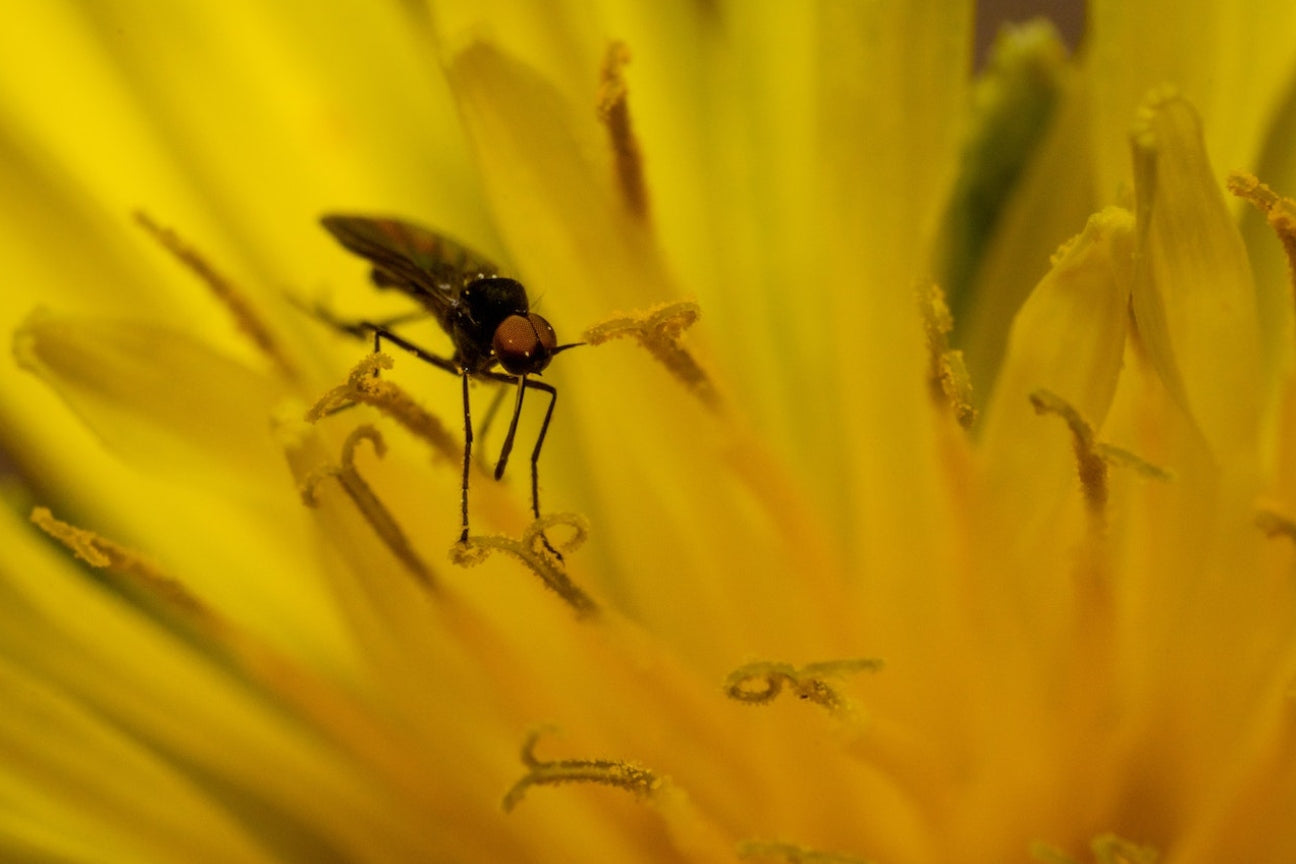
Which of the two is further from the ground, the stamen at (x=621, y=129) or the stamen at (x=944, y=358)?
the stamen at (x=621, y=129)

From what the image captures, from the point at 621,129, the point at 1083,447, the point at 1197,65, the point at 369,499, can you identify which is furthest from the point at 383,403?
the point at 1197,65

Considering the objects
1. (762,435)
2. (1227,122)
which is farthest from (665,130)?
(1227,122)

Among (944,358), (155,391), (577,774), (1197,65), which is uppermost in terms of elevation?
(1197,65)

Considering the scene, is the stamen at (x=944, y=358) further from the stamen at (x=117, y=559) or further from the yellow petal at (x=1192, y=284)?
the stamen at (x=117, y=559)

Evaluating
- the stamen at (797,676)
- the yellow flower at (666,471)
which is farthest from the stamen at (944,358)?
the stamen at (797,676)

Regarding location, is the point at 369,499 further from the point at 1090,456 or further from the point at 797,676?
the point at 1090,456
